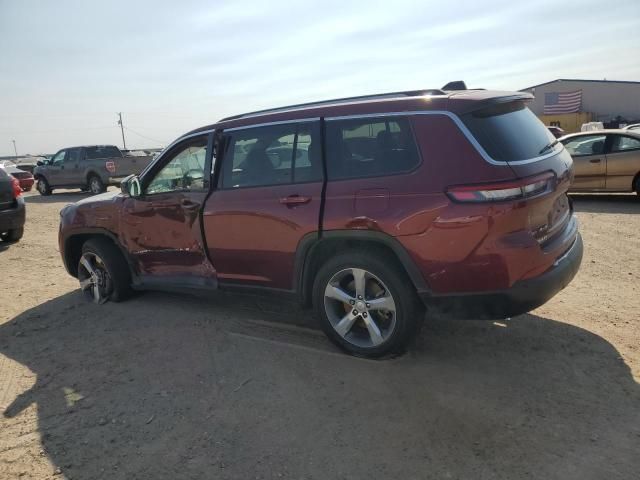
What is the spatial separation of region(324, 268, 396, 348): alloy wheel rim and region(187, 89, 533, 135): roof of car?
120 centimetres

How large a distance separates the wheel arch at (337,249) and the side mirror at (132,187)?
6.64 feet

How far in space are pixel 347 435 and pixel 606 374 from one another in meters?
1.85

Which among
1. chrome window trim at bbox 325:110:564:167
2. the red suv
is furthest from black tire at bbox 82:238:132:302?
chrome window trim at bbox 325:110:564:167

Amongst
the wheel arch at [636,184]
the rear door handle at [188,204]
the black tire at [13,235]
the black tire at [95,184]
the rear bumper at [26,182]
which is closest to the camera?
the rear door handle at [188,204]

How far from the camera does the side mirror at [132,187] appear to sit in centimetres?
507

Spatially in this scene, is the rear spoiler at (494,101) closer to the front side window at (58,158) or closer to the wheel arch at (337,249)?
the wheel arch at (337,249)

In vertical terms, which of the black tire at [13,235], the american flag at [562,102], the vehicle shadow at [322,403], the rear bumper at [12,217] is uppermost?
the american flag at [562,102]

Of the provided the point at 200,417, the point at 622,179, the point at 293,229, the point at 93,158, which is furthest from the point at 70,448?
the point at 93,158

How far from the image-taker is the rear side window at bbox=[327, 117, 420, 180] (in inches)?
141

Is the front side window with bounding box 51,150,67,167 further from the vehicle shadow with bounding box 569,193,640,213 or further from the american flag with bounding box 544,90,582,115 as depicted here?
the american flag with bounding box 544,90,582,115

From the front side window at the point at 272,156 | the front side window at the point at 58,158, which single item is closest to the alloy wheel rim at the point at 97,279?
the front side window at the point at 272,156

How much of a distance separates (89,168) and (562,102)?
3483 centimetres

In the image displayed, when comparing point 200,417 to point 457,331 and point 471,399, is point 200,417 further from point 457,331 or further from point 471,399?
point 457,331

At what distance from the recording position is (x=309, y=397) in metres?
3.41
